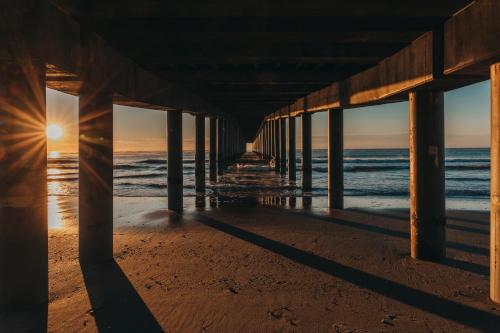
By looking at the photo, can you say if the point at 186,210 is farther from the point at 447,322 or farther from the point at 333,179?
the point at 447,322

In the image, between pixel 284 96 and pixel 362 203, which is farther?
pixel 284 96

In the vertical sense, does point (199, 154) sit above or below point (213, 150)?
below

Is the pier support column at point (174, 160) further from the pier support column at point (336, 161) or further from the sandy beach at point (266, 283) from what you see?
the pier support column at point (336, 161)

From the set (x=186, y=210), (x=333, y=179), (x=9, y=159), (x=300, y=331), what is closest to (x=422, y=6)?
(x=300, y=331)

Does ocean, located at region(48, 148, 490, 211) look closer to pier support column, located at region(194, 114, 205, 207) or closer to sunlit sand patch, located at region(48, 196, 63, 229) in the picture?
pier support column, located at region(194, 114, 205, 207)

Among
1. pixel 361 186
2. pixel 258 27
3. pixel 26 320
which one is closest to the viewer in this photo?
pixel 26 320

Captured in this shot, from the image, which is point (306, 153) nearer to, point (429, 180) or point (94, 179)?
point (429, 180)

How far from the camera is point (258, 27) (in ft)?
23.0

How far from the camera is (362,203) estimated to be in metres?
17.7

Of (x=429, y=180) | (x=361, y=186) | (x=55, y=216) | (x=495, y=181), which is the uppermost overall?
(x=495, y=181)

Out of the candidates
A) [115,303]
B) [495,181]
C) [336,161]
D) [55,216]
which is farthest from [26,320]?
[336,161]

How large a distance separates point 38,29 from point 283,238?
7.52 m

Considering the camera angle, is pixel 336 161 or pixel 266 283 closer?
pixel 266 283

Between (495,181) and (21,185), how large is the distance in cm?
758
